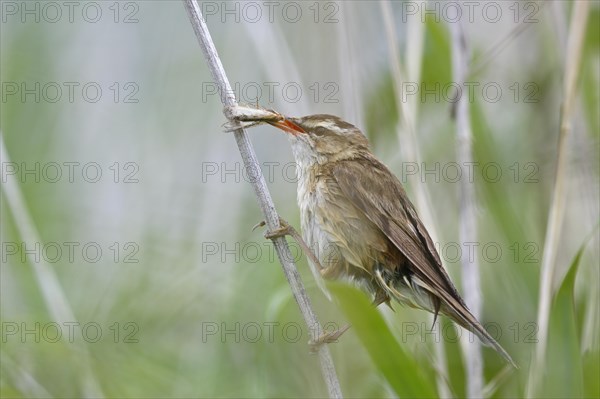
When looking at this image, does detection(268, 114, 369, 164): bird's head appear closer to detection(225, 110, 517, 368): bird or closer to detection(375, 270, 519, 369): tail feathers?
detection(225, 110, 517, 368): bird


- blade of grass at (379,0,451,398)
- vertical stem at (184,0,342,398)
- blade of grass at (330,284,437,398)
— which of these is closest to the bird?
blade of grass at (379,0,451,398)

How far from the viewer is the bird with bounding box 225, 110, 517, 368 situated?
3135 mm

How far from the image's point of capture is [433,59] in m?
4.06

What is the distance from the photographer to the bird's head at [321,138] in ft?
11.3

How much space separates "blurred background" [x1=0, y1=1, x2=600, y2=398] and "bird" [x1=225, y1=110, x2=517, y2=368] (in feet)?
0.58

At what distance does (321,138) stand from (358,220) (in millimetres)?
410

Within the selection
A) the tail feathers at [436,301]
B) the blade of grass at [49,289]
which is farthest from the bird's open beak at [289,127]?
the blade of grass at [49,289]

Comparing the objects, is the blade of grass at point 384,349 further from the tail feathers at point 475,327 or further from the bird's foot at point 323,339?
the tail feathers at point 475,327

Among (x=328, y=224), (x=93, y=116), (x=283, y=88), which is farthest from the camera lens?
(x=93, y=116)

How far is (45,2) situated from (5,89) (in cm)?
55

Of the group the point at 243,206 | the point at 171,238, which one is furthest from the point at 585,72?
the point at 171,238

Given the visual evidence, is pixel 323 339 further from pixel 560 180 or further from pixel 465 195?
pixel 465 195

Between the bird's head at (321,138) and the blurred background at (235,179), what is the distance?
0.87ft

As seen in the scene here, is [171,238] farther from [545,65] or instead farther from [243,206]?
[545,65]
